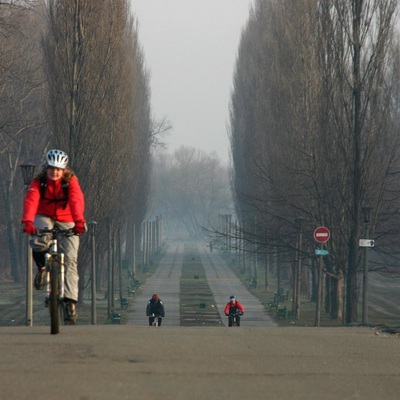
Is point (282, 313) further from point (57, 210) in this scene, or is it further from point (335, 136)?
point (57, 210)

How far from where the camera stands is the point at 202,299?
5734cm

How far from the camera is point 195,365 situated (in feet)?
32.4

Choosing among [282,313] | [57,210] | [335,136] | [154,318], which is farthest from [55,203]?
[282,313]

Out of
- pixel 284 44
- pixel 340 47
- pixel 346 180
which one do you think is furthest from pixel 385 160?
pixel 284 44

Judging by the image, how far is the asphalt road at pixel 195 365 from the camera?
8664 mm

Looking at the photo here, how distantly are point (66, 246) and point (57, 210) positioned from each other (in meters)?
0.37

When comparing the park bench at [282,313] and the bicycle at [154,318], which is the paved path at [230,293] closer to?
the park bench at [282,313]

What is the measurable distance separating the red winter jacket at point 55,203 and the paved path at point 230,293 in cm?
3027

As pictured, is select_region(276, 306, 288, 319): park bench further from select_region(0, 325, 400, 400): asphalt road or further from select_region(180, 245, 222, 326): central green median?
select_region(0, 325, 400, 400): asphalt road

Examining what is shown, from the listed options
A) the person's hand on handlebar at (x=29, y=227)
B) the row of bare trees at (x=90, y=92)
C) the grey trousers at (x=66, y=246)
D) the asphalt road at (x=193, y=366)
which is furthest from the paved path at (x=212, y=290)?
the person's hand on handlebar at (x=29, y=227)

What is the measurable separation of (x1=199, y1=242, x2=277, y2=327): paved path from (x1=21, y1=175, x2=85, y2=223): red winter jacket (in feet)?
99.3

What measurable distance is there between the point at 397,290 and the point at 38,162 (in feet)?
73.7

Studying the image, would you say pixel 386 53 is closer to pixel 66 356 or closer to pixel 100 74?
pixel 100 74

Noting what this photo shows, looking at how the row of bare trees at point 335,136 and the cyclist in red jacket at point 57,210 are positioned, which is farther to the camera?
the row of bare trees at point 335,136
